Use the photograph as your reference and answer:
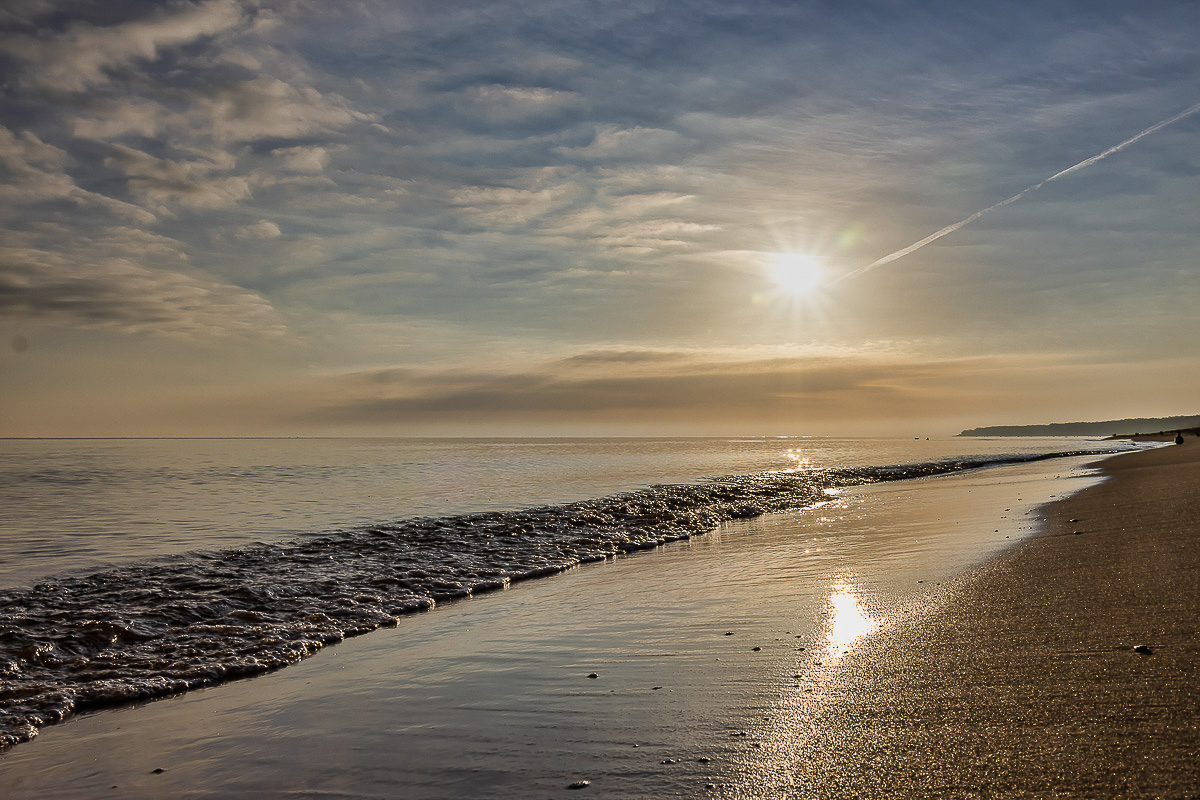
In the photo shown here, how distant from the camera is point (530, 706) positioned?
19.3 ft

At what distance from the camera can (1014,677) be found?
5.45m

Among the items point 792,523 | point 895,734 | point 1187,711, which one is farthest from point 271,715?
point 792,523

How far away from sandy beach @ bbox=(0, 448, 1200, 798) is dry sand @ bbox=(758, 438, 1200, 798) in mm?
20

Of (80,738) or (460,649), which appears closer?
(80,738)

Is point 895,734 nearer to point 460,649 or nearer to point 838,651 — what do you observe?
point 838,651

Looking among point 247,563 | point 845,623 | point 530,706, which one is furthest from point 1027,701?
point 247,563

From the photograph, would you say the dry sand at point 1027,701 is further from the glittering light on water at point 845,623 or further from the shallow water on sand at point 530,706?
the shallow water on sand at point 530,706

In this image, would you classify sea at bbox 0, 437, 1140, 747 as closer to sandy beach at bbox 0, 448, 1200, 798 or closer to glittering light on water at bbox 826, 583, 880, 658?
sandy beach at bbox 0, 448, 1200, 798

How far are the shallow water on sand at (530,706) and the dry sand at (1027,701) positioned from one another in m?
0.39

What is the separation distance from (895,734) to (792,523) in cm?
1607

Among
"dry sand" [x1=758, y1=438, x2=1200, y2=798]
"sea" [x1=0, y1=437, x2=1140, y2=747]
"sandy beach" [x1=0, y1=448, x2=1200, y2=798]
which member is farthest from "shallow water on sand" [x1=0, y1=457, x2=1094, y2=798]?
"sea" [x1=0, y1=437, x2=1140, y2=747]

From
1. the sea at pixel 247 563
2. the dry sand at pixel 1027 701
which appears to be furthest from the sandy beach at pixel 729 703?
the sea at pixel 247 563

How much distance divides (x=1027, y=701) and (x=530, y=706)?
3.74 m

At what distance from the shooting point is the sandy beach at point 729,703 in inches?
166
